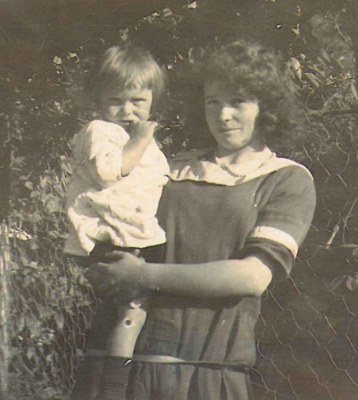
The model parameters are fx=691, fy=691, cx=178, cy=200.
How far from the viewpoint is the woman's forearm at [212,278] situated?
1.16 meters

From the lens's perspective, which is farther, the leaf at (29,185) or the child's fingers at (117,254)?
the leaf at (29,185)

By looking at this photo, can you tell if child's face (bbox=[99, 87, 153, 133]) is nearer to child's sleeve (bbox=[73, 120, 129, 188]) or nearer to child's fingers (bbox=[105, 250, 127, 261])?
child's sleeve (bbox=[73, 120, 129, 188])

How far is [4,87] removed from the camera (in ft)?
4.25

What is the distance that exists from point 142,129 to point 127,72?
11 cm

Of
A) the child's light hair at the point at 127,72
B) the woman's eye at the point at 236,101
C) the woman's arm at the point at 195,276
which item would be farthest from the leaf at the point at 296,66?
the woman's arm at the point at 195,276

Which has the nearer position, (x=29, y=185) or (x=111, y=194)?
(x=111, y=194)

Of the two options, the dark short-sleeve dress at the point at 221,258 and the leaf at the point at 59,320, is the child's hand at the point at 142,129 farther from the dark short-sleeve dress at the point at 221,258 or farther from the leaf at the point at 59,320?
the leaf at the point at 59,320

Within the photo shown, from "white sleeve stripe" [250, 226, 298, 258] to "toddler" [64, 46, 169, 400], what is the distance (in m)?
0.16

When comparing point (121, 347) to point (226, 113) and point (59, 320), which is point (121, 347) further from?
point (226, 113)

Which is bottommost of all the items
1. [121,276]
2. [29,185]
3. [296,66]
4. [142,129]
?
[121,276]

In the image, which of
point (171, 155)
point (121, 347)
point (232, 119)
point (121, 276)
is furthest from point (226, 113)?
point (121, 347)

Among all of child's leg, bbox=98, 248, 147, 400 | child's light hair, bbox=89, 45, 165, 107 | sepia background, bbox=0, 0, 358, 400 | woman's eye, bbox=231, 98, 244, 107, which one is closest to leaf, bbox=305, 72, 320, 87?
sepia background, bbox=0, 0, 358, 400

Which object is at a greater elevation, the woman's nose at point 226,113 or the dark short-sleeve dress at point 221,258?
the woman's nose at point 226,113

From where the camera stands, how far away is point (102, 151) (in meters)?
1.18
